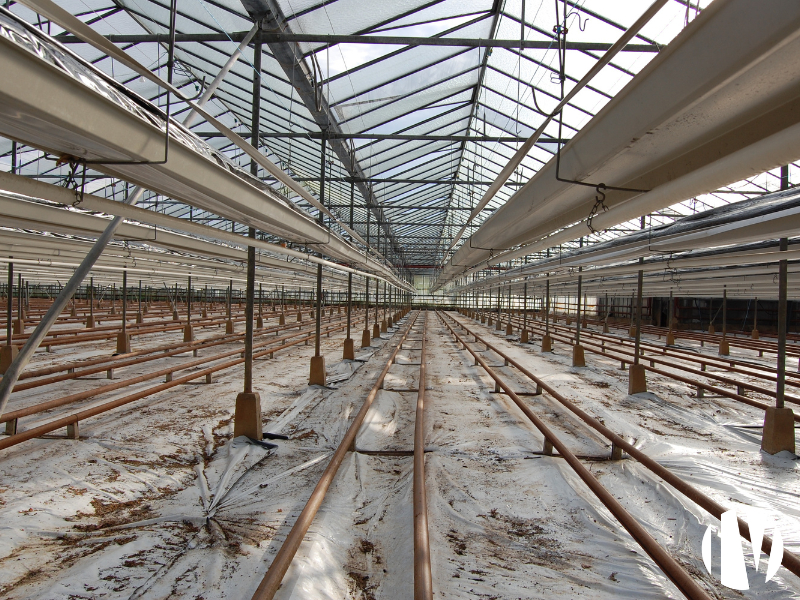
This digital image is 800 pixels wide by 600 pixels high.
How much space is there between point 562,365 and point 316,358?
248 inches

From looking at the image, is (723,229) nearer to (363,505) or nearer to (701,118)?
(701,118)

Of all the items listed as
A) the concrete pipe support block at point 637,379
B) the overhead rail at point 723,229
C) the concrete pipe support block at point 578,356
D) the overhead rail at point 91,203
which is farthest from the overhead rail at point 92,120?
the concrete pipe support block at point 578,356

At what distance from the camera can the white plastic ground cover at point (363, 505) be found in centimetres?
254

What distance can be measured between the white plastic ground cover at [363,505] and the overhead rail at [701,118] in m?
2.38

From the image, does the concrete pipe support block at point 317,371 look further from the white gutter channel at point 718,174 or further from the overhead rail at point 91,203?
the white gutter channel at point 718,174

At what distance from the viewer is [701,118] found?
2.19 m

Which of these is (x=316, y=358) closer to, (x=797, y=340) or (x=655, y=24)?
(x=655, y=24)

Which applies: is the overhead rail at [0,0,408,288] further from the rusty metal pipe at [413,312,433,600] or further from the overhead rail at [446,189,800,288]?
the overhead rail at [446,189,800,288]

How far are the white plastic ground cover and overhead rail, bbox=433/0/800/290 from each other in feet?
7.80

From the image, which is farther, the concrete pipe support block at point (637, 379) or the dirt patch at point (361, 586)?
the concrete pipe support block at point (637, 379)

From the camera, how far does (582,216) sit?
168 inches

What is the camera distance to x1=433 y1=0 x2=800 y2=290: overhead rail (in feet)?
5.45

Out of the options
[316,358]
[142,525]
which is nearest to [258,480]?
[142,525]

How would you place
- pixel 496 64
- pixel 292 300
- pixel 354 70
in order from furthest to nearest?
1. pixel 292 300
2. pixel 496 64
3. pixel 354 70
